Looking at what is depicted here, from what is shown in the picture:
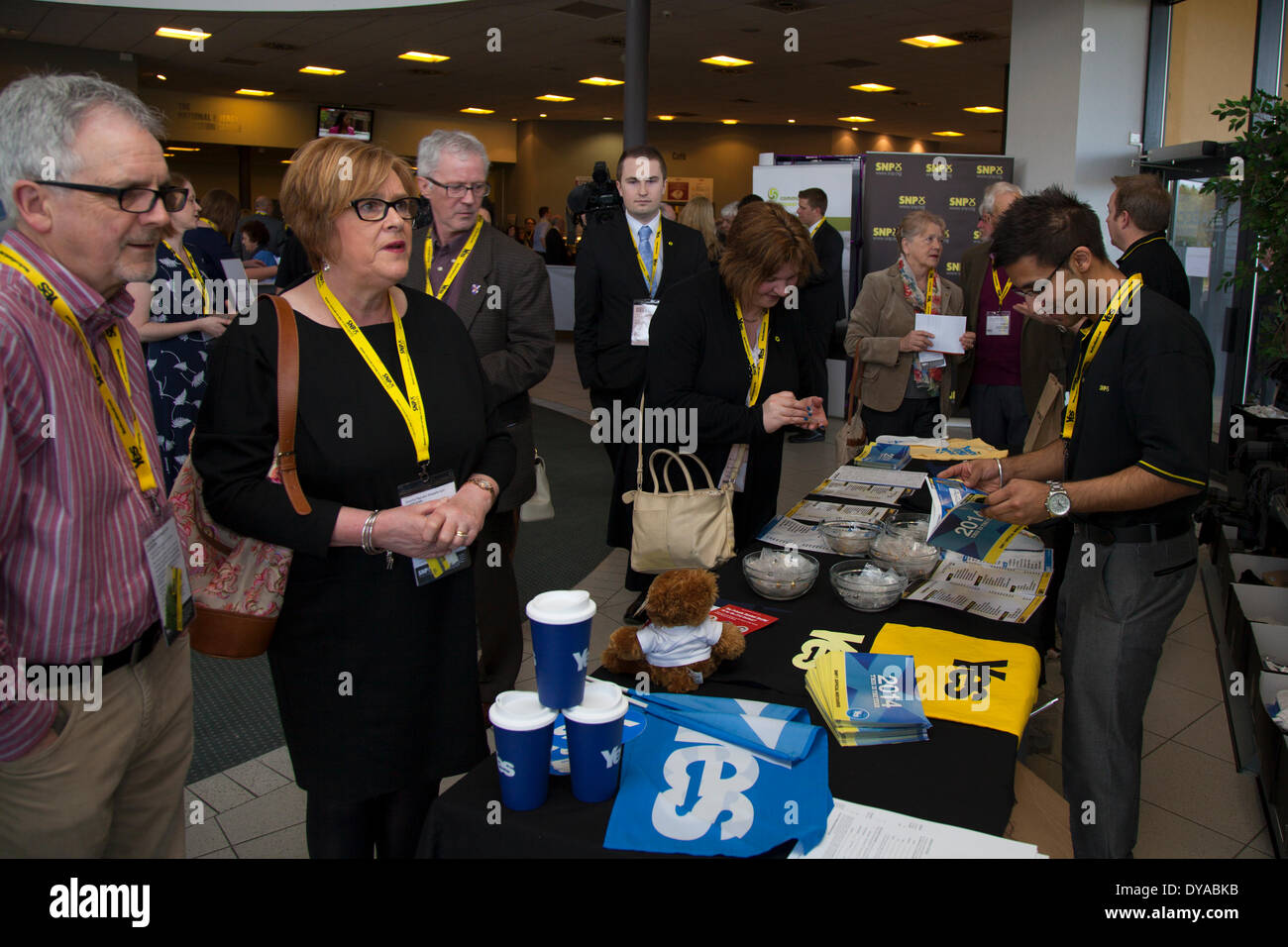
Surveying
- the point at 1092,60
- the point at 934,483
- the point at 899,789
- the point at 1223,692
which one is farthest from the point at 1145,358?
the point at 1092,60

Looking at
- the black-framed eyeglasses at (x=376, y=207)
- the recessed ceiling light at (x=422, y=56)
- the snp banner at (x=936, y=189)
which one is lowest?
the black-framed eyeglasses at (x=376, y=207)

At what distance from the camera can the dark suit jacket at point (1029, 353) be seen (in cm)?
432

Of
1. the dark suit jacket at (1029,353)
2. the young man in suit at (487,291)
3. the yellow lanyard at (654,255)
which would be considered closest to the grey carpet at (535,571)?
the young man in suit at (487,291)

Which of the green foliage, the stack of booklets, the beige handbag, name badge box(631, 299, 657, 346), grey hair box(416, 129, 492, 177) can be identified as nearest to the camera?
the stack of booklets

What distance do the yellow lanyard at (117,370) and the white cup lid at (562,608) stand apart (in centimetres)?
65

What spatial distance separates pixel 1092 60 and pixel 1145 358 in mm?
6470

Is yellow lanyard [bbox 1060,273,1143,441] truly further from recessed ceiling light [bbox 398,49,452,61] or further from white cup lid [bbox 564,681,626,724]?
recessed ceiling light [bbox 398,49,452,61]

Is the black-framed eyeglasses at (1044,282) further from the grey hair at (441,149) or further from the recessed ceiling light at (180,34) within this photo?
the recessed ceiling light at (180,34)

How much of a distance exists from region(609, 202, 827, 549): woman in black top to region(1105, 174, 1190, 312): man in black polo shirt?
1752mm

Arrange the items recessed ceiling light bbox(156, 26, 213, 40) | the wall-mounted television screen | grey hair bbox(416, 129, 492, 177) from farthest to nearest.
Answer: the wall-mounted television screen → recessed ceiling light bbox(156, 26, 213, 40) → grey hair bbox(416, 129, 492, 177)

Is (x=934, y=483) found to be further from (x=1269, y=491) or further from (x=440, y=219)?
(x=1269, y=491)

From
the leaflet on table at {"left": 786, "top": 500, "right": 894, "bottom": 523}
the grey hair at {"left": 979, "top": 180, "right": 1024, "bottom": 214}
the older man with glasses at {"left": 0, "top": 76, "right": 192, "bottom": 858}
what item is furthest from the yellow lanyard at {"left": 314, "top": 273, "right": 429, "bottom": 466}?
the grey hair at {"left": 979, "top": 180, "right": 1024, "bottom": 214}

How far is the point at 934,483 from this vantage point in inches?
86.0

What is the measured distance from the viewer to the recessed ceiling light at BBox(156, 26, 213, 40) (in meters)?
11.3
